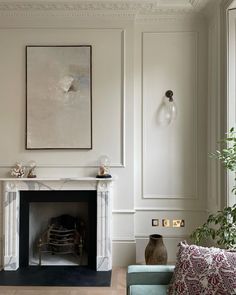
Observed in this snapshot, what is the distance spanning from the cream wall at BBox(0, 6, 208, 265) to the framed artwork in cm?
8

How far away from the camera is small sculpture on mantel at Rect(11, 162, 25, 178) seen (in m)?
3.65

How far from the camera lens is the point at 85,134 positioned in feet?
12.3

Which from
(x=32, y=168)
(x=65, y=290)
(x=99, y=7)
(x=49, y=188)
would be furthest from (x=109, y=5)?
(x=65, y=290)

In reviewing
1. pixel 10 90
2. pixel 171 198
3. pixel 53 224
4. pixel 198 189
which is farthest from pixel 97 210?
pixel 10 90

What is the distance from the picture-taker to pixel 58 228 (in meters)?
3.82

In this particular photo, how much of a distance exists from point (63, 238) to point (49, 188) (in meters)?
0.63

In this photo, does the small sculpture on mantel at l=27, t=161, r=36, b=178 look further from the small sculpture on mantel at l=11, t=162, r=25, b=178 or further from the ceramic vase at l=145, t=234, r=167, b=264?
the ceramic vase at l=145, t=234, r=167, b=264

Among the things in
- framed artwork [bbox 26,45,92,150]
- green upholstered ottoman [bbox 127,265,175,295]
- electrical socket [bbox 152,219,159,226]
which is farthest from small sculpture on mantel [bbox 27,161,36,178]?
green upholstered ottoman [bbox 127,265,175,295]

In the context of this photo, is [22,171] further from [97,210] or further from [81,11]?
[81,11]

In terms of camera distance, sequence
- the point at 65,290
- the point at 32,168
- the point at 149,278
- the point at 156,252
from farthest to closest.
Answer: the point at 32,168
the point at 156,252
the point at 65,290
the point at 149,278

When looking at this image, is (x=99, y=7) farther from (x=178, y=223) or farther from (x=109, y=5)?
(x=178, y=223)

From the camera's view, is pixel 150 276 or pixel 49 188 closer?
pixel 150 276

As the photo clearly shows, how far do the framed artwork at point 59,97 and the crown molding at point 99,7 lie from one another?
0.39 m

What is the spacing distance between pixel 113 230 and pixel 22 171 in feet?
4.07
